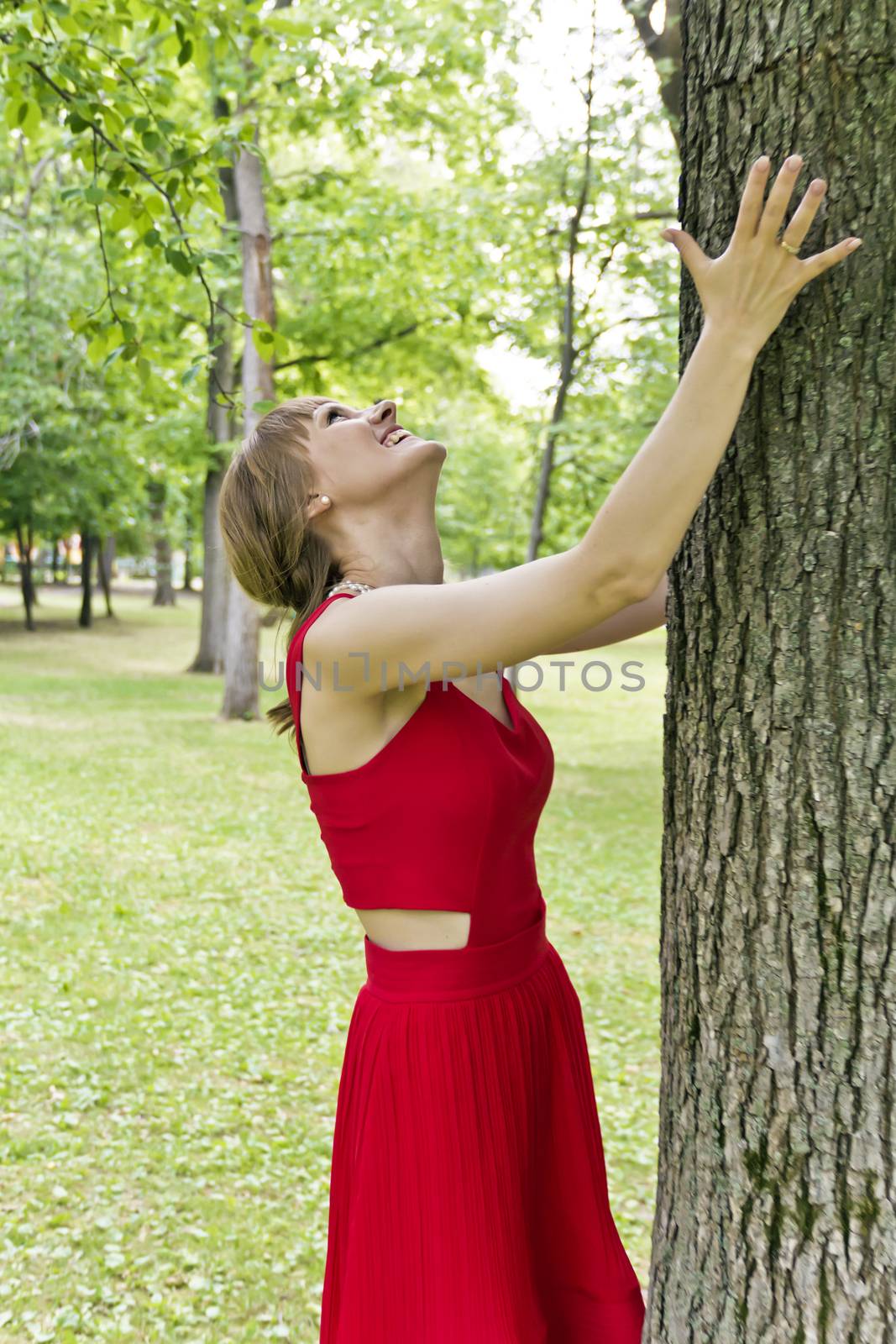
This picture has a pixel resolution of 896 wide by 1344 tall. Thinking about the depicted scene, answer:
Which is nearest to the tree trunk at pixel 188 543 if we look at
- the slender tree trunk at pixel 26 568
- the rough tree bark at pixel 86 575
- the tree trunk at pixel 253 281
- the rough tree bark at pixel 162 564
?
the rough tree bark at pixel 162 564

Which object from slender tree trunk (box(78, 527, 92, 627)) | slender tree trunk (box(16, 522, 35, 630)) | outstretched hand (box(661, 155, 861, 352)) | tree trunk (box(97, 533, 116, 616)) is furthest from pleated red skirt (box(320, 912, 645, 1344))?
tree trunk (box(97, 533, 116, 616))

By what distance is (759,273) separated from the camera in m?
1.54

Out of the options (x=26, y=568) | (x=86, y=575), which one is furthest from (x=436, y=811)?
(x=86, y=575)

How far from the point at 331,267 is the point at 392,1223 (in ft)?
51.1

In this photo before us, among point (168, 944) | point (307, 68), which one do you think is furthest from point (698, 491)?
point (307, 68)

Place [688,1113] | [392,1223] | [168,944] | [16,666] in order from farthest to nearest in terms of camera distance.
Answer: [16,666] < [168,944] < [392,1223] < [688,1113]

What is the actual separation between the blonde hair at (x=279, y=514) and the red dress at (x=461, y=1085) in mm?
239

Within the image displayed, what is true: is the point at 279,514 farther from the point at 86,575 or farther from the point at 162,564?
the point at 162,564

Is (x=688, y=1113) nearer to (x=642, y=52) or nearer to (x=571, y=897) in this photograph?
(x=571, y=897)

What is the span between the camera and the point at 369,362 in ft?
61.8

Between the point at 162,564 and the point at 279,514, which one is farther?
the point at 162,564

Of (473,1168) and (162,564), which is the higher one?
(162,564)

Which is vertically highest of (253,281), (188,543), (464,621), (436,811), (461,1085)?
(253,281)

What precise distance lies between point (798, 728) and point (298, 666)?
2.78 ft
